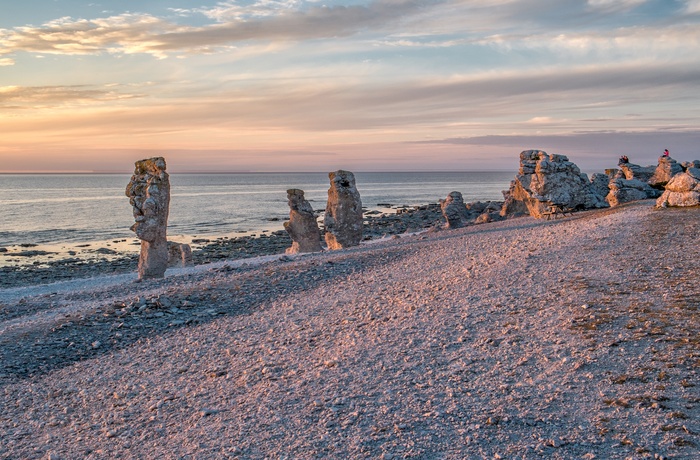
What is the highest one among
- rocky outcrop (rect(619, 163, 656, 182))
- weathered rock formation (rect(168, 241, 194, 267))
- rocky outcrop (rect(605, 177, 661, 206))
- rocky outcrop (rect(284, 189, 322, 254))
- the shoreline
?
rocky outcrop (rect(619, 163, 656, 182))

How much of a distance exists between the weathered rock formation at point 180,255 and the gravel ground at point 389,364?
11500mm

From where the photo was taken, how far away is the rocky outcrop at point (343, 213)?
2678cm

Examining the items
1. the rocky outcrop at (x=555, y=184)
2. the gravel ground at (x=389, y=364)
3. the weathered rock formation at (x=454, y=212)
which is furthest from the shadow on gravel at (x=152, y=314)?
the weathered rock formation at (x=454, y=212)

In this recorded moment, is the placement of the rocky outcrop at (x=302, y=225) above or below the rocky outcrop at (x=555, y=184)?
below

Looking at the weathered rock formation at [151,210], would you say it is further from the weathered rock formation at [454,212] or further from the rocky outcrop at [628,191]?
the rocky outcrop at [628,191]

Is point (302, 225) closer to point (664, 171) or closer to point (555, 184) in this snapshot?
point (555, 184)

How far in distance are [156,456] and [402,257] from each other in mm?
12212

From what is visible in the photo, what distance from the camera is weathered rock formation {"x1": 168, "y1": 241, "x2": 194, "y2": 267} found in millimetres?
27844

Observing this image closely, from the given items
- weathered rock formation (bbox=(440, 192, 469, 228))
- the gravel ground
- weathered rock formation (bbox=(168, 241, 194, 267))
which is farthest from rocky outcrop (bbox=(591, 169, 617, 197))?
weathered rock formation (bbox=(168, 241, 194, 267))

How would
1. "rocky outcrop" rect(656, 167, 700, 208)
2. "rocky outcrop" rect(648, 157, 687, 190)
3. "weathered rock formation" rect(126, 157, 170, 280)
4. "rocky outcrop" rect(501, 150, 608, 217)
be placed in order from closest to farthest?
"rocky outcrop" rect(656, 167, 700, 208), "weathered rock formation" rect(126, 157, 170, 280), "rocky outcrop" rect(501, 150, 608, 217), "rocky outcrop" rect(648, 157, 687, 190)

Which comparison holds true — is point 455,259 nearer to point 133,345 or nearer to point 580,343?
point 580,343

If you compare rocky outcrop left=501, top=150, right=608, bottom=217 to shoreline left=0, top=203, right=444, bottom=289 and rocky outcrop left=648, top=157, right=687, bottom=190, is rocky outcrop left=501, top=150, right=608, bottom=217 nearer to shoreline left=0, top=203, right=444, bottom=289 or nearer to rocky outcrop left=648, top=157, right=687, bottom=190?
rocky outcrop left=648, top=157, right=687, bottom=190

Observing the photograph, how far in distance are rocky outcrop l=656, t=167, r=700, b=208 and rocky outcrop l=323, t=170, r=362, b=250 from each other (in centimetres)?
1217

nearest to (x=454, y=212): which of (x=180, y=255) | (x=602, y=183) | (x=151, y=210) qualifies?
(x=602, y=183)
